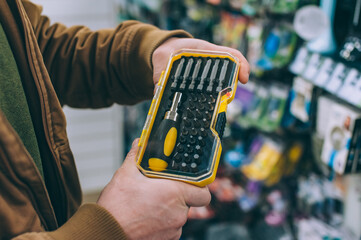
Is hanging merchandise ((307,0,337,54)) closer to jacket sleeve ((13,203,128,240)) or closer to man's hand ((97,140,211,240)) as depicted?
man's hand ((97,140,211,240))

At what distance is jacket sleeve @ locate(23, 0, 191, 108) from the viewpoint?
2.98 feet

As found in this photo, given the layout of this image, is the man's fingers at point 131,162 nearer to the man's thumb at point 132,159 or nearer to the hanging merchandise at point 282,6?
the man's thumb at point 132,159

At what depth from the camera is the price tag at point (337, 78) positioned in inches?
39.6

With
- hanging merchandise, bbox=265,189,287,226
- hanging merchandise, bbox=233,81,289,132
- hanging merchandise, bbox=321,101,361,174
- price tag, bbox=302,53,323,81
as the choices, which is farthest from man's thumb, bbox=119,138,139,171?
hanging merchandise, bbox=265,189,287,226

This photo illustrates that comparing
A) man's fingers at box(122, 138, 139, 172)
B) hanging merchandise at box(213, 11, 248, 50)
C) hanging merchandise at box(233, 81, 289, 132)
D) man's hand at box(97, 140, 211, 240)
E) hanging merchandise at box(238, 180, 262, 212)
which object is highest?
hanging merchandise at box(213, 11, 248, 50)

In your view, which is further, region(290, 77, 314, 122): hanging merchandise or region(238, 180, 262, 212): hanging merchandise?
region(238, 180, 262, 212): hanging merchandise

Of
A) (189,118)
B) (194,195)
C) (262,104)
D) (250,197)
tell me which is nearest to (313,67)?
(262,104)

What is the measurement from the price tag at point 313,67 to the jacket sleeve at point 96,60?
1.64 feet

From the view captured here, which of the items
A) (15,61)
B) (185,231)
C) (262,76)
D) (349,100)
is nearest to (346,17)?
(349,100)

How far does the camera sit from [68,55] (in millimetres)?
957

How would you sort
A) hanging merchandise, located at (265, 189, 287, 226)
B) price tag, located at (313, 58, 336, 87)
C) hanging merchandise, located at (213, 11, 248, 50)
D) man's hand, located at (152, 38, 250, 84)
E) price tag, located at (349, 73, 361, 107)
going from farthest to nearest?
hanging merchandise, located at (213, 11, 248, 50) → hanging merchandise, located at (265, 189, 287, 226) → price tag, located at (313, 58, 336, 87) → price tag, located at (349, 73, 361, 107) → man's hand, located at (152, 38, 250, 84)

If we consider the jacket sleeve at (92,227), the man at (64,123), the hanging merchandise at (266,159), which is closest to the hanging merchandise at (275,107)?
the hanging merchandise at (266,159)

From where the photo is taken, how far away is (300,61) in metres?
1.24

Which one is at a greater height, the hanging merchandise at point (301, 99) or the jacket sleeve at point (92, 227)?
the hanging merchandise at point (301, 99)
